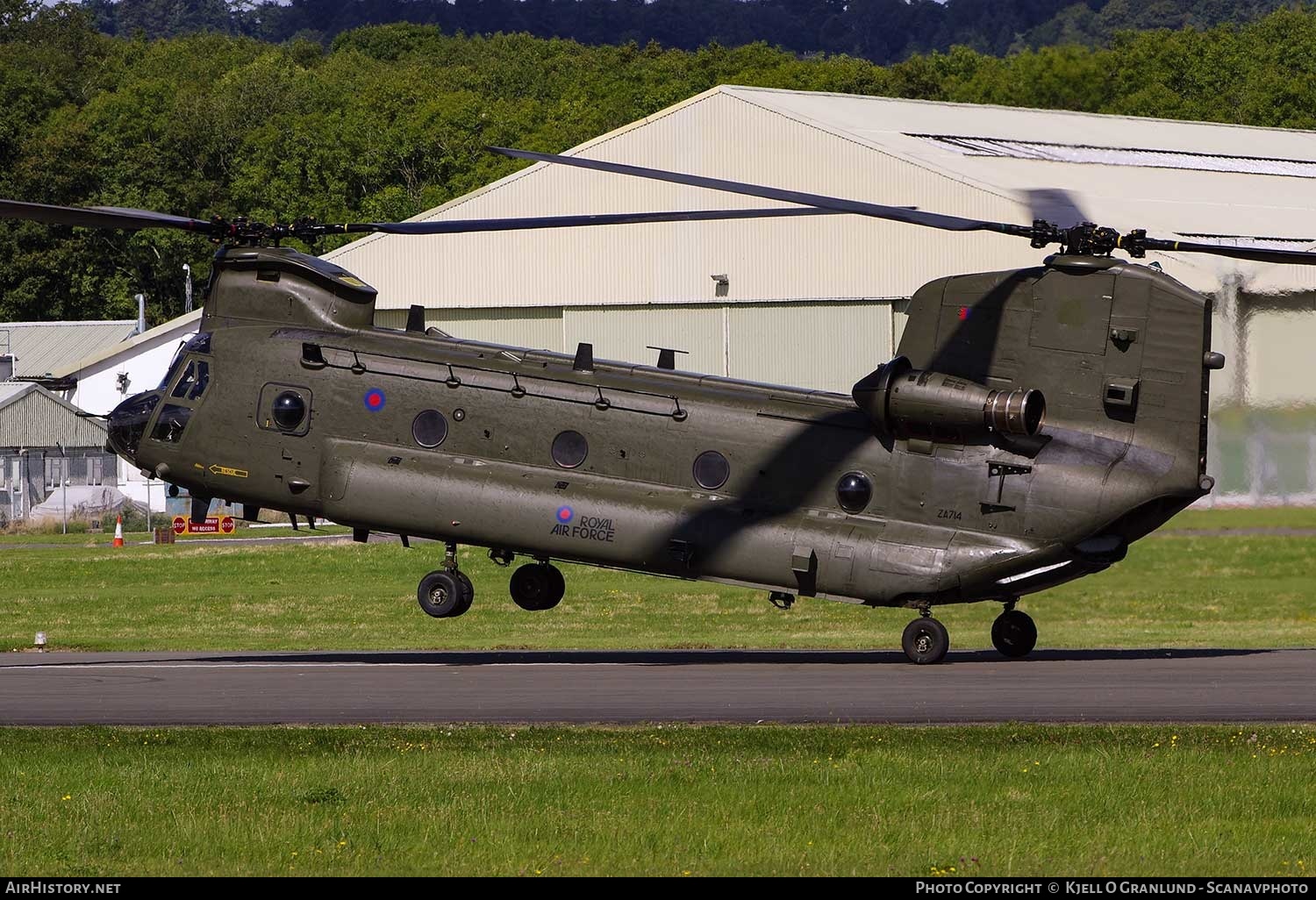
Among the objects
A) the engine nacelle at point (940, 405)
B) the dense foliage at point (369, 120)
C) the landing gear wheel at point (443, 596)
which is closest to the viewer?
the engine nacelle at point (940, 405)

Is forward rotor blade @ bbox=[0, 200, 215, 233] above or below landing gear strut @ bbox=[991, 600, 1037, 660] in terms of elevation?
above

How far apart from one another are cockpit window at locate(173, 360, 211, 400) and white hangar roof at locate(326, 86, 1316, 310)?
2486cm

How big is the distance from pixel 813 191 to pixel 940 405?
2880cm

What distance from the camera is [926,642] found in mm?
23797

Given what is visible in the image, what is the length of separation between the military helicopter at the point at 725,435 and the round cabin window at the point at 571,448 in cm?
4

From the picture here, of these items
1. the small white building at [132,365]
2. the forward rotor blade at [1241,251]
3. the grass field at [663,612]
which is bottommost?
the grass field at [663,612]

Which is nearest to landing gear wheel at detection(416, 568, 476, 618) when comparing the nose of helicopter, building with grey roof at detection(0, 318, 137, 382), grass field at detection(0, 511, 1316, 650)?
grass field at detection(0, 511, 1316, 650)

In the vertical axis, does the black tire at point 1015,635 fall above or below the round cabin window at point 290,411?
below

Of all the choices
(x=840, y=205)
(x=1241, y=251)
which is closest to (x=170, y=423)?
(x=840, y=205)

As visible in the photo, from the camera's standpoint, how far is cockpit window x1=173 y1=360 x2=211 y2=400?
2592 centimetres

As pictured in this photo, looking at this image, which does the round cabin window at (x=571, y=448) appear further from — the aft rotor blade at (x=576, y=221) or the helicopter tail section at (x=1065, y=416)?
the helicopter tail section at (x=1065, y=416)

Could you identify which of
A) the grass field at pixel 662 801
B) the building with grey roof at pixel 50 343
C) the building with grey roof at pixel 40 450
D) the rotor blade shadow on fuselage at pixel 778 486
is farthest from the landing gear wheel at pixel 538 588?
the building with grey roof at pixel 50 343

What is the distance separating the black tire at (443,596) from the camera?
24797 millimetres

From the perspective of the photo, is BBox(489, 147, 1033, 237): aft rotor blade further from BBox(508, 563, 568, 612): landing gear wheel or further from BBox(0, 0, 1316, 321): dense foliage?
BBox(0, 0, 1316, 321): dense foliage
